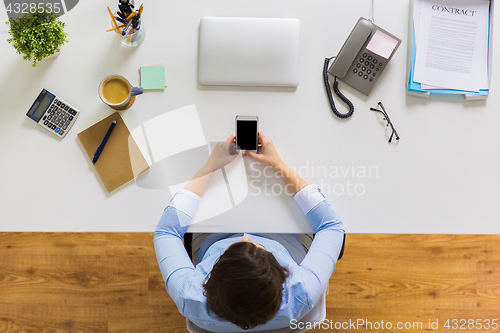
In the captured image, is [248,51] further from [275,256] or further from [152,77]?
[275,256]

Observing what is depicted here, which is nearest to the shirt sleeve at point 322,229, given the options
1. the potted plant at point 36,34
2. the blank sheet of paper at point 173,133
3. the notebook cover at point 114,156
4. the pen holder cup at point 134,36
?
the blank sheet of paper at point 173,133

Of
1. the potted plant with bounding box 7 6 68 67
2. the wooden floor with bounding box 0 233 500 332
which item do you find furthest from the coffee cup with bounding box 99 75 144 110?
the wooden floor with bounding box 0 233 500 332

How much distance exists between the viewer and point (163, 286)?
1550 mm

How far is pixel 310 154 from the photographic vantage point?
99 cm

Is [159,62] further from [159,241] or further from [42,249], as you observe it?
[42,249]

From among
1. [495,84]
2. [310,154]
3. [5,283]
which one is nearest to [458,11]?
[495,84]

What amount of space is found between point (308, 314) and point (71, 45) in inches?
40.1

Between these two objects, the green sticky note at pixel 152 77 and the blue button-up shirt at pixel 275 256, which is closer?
the blue button-up shirt at pixel 275 256

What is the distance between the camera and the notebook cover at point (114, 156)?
0.96 metres

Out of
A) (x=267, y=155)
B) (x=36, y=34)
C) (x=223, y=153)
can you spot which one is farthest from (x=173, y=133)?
(x=36, y=34)

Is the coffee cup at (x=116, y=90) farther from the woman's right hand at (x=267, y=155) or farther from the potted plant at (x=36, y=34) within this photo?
the woman's right hand at (x=267, y=155)

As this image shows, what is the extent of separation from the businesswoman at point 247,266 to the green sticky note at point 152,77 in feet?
0.82

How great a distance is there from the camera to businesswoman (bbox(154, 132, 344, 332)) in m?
0.75

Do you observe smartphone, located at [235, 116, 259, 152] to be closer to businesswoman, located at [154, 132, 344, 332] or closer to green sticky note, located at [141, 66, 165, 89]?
businesswoman, located at [154, 132, 344, 332]
